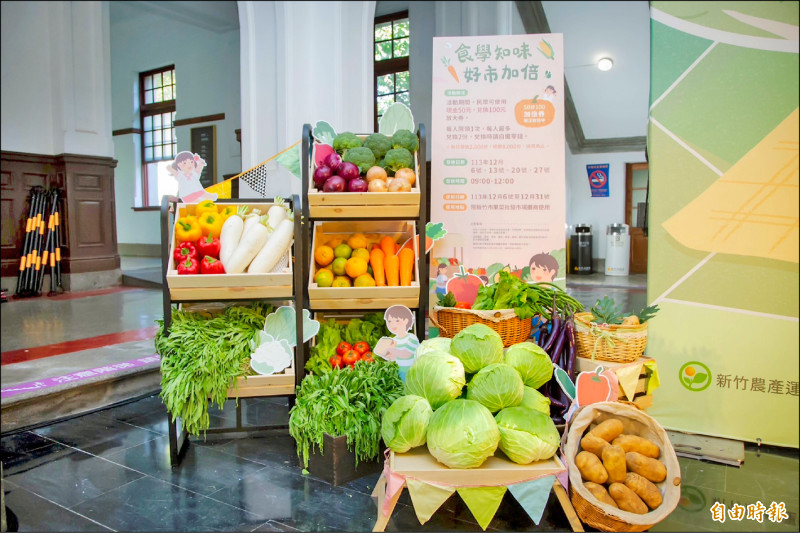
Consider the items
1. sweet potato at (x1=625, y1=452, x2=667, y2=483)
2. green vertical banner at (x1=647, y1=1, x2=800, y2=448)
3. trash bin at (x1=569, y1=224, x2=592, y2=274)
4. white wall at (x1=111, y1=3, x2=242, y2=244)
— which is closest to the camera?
sweet potato at (x1=625, y1=452, x2=667, y2=483)

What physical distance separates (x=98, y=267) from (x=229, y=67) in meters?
5.27

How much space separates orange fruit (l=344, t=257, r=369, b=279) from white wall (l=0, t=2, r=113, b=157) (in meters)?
6.96

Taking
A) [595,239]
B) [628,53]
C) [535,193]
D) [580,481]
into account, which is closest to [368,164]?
[535,193]

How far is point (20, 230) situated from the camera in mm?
7934

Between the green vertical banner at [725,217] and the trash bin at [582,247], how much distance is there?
33.0 ft

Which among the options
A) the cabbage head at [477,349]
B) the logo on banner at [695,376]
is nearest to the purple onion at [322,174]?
the cabbage head at [477,349]

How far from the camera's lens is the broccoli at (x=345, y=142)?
126 inches

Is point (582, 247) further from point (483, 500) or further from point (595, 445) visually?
point (483, 500)

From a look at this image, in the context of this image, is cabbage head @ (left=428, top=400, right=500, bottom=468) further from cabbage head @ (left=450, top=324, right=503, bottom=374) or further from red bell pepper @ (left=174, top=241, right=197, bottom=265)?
red bell pepper @ (left=174, top=241, right=197, bottom=265)

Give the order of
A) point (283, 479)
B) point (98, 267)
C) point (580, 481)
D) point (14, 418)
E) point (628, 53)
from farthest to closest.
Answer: point (628, 53)
point (98, 267)
point (14, 418)
point (283, 479)
point (580, 481)

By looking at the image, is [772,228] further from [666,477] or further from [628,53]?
[628,53]

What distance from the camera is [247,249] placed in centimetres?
280

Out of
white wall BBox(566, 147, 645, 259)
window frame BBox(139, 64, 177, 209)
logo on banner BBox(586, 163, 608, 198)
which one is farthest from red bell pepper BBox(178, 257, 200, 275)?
window frame BBox(139, 64, 177, 209)

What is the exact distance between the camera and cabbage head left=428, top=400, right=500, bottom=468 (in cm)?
200
